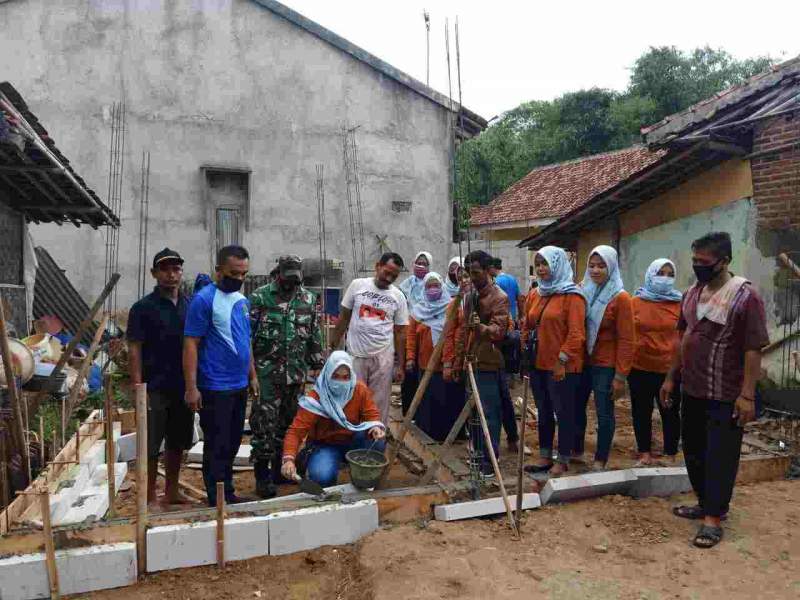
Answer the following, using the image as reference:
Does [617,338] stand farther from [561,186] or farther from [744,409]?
[561,186]

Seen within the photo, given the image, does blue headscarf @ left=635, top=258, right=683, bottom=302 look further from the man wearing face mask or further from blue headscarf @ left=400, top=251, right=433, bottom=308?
blue headscarf @ left=400, top=251, right=433, bottom=308

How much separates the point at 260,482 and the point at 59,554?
140cm

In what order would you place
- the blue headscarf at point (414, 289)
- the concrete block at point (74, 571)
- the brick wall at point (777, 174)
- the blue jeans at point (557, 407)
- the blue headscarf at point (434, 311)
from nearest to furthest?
the concrete block at point (74, 571) < the blue jeans at point (557, 407) < the blue headscarf at point (434, 311) < the blue headscarf at point (414, 289) < the brick wall at point (777, 174)

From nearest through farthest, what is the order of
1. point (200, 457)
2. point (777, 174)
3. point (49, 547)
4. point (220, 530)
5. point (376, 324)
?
point (49, 547) < point (220, 530) < point (376, 324) < point (200, 457) < point (777, 174)

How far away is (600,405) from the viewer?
4.46m

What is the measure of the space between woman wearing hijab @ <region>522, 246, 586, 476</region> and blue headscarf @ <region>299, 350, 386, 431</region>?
50.9 inches

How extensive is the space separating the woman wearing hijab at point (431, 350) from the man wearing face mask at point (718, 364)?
2.09m

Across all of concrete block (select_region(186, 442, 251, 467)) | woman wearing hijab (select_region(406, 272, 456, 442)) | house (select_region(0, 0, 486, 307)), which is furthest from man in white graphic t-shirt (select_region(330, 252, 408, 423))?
house (select_region(0, 0, 486, 307))

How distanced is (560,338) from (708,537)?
152cm

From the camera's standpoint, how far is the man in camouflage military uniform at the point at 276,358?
432 centimetres

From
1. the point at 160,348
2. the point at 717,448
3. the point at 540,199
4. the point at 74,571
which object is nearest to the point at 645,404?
the point at 717,448

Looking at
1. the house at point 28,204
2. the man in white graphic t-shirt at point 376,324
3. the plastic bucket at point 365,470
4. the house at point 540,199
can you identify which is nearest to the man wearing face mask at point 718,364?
the plastic bucket at point 365,470

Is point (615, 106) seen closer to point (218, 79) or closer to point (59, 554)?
point (218, 79)

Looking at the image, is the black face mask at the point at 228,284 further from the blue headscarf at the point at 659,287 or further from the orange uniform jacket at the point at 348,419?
the blue headscarf at the point at 659,287
